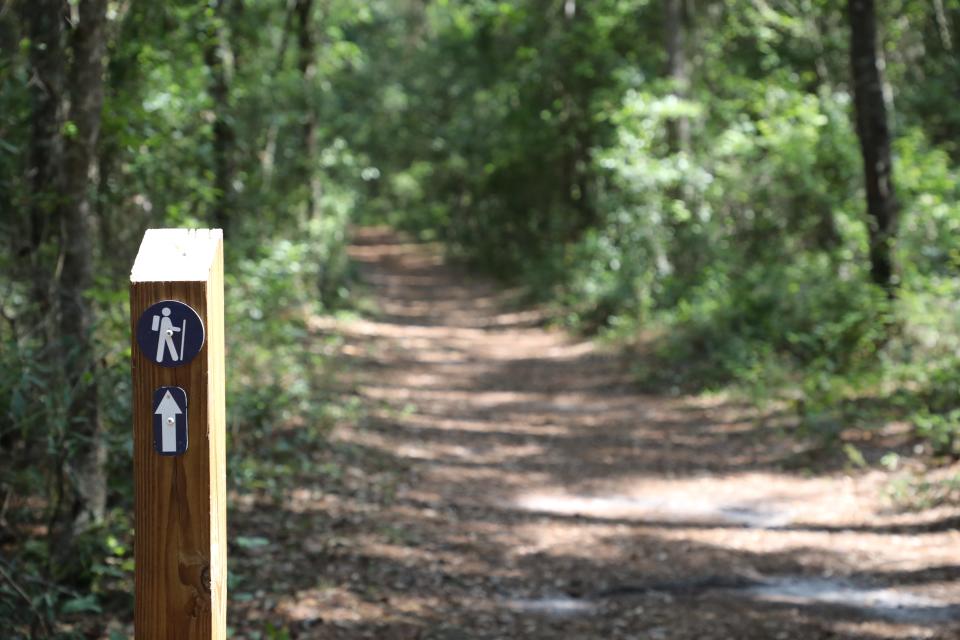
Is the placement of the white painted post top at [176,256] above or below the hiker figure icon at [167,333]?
above

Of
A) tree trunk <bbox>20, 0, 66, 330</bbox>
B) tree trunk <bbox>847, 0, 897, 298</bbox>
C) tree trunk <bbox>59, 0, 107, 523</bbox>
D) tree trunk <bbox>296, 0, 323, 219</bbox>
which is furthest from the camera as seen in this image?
tree trunk <bbox>296, 0, 323, 219</bbox>

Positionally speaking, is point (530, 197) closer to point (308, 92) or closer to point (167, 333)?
point (308, 92)

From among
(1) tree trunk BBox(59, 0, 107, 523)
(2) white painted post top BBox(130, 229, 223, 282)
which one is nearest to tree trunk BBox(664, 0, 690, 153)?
(1) tree trunk BBox(59, 0, 107, 523)

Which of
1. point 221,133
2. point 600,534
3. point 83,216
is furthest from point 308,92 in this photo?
point 83,216

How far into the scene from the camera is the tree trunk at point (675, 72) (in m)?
16.3

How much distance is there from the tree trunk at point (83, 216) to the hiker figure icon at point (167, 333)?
3.10 m

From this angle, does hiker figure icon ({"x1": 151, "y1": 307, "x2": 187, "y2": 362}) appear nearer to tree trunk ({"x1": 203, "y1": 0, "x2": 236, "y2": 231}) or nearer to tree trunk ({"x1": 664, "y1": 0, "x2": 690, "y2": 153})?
→ tree trunk ({"x1": 203, "y1": 0, "x2": 236, "y2": 231})

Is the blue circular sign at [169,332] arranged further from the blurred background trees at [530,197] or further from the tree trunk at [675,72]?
the tree trunk at [675,72]

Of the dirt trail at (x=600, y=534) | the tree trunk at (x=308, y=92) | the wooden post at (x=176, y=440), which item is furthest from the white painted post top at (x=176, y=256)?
the tree trunk at (x=308, y=92)

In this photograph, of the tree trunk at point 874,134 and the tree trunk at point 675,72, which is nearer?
the tree trunk at point 874,134

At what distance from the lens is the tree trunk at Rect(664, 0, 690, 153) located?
53.4 feet

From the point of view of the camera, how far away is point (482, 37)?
953 inches

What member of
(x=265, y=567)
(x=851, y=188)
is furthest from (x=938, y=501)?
(x=851, y=188)

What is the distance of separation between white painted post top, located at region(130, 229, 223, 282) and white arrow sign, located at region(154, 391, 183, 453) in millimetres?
289
